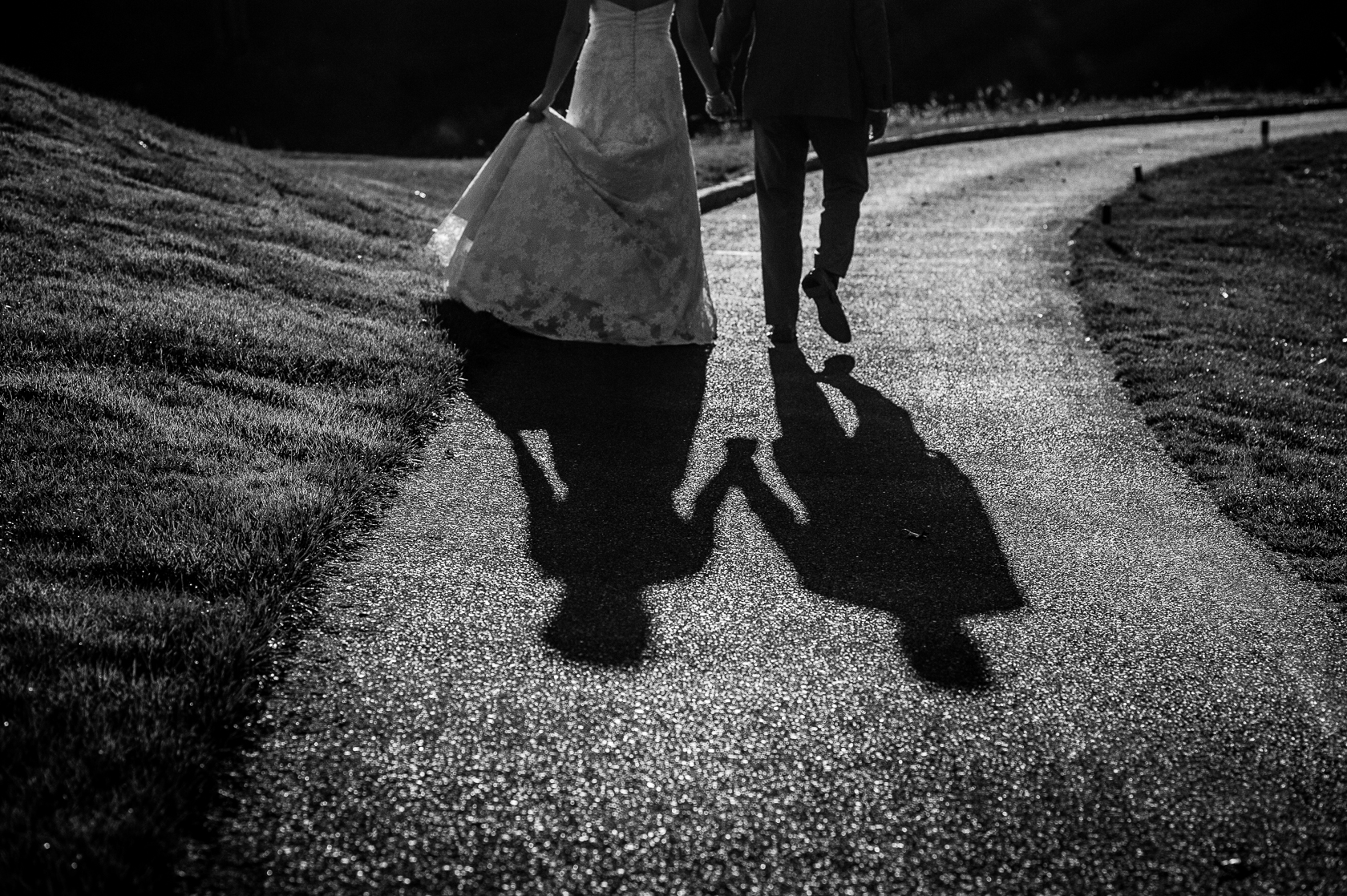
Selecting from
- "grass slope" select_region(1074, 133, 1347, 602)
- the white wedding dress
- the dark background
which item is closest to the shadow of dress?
the white wedding dress

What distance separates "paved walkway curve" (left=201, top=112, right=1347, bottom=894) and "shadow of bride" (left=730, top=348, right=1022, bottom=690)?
0.02 metres

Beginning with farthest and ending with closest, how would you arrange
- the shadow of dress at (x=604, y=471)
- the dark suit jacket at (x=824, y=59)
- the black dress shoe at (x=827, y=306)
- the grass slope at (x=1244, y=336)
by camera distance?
the black dress shoe at (x=827, y=306), the dark suit jacket at (x=824, y=59), the grass slope at (x=1244, y=336), the shadow of dress at (x=604, y=471)

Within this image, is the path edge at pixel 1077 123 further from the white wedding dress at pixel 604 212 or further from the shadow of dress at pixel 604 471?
the shadow of dress at pixel 604 471

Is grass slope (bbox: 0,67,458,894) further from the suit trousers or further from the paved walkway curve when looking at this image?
the suit trousers

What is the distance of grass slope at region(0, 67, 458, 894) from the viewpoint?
8.93 ft

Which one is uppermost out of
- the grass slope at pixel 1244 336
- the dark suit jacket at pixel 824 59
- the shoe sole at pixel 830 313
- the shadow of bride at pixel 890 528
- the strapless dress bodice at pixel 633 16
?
the strapless dress bodice at pixel 633 16

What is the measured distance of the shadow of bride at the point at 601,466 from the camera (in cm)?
386

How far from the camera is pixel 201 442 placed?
4.84 metres

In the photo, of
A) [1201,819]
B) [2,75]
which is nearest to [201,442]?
[1201,819]

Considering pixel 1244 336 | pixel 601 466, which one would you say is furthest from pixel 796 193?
pixel 1244 336

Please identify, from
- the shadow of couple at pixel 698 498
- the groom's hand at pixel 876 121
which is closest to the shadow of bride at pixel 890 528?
the shadow of couple at pixel 698 498

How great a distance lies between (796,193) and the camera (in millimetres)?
7020

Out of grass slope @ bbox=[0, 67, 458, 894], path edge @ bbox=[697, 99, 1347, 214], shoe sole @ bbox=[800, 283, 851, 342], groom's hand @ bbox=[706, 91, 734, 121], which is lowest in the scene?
path edge @ bbox=[697, 99, 1347, 214]

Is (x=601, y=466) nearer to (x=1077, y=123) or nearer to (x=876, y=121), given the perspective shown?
(x=876, y=121)
